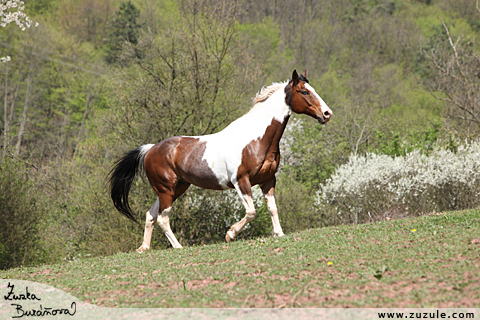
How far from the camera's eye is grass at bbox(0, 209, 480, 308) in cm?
481

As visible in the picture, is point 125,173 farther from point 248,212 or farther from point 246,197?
point 248,212

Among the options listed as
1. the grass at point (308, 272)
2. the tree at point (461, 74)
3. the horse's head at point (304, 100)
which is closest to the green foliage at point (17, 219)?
the grass at point (308, 272)

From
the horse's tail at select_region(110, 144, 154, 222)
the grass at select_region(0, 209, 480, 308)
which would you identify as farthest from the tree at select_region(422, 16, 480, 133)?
the horse's tail at select_region(110, 144, 154, 222)

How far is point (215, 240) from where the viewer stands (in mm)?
19188

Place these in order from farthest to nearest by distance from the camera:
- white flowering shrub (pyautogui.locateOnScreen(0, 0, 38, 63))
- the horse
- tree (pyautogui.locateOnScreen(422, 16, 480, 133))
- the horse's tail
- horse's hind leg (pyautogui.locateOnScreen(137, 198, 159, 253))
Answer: tree (pyautogui.locateOnScreen(422, 16, 480, 133))
white flowering shrub (pyautogui.locateOnScreen(0, 0, 38, 63))
the horse's tail
horse's hind leg (pyautogui.locateOnScreen(137, 198, 159, 253))
the horse

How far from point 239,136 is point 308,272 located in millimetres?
3604

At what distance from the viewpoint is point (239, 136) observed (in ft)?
28.7

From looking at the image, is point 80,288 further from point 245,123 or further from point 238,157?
point 245,123

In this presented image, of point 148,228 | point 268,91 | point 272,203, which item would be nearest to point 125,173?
point 148,228

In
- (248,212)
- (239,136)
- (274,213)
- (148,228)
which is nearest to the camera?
(248,212)

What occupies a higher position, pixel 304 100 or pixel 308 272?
pixel 304 100

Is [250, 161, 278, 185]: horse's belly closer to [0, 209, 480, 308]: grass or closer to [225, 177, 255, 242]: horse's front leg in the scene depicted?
[225, 177, 255, 242]: horse's front leg

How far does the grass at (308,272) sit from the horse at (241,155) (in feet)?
3.56
